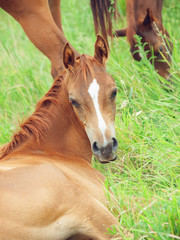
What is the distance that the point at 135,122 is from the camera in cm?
411

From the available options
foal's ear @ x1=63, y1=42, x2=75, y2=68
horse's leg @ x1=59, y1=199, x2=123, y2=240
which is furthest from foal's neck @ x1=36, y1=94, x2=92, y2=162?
horse's leg @ x1=59, y1=199, x2=123, y2=240

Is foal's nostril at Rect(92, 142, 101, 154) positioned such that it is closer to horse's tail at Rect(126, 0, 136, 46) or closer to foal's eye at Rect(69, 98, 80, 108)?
foal's eye at Rect(69, 98, 80, 108)

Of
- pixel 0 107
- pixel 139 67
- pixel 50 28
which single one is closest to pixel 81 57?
pixel 50 28

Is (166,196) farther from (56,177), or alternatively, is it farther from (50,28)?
(50,28)

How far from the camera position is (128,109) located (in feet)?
14.0

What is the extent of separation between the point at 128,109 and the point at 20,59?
2695 mm

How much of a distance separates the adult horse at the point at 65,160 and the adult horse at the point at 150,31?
5.12 ft

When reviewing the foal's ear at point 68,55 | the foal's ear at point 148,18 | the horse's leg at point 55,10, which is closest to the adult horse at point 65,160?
the foal's ear at point 68,55

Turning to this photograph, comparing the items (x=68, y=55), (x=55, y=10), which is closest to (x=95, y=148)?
(x=68, y=55)

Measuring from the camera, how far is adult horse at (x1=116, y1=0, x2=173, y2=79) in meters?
5.22

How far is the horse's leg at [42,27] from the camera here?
14.2ft

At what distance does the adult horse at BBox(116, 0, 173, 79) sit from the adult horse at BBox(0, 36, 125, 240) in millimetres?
1561

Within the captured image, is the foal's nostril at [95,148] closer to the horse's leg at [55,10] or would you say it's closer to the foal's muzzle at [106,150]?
the foal's muzzle at [106,150]

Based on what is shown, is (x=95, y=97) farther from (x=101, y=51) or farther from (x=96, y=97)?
(x=101, y=51)
